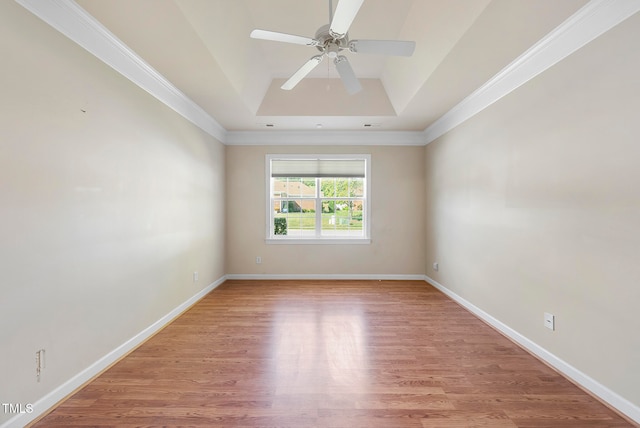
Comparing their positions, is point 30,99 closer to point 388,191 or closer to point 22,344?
point 22,344

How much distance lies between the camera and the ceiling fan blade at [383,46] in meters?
1.94

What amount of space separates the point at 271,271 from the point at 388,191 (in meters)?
2.53

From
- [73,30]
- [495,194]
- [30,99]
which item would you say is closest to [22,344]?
[30,99]

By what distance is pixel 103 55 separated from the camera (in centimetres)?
215

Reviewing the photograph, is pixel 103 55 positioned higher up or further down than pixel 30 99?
higher up

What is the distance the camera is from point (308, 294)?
13.3ft

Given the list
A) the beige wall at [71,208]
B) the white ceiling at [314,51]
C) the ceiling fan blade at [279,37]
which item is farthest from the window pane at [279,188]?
the ceiling fan blade at [279,37]

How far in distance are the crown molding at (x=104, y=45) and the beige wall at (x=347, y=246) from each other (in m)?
1.69

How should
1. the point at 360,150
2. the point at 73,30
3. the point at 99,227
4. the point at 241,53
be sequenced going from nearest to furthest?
the point at 73,30 → the point at 99,227 → the point at 241,53 → the point at 360,150

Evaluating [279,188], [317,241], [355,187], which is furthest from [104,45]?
[355,187]

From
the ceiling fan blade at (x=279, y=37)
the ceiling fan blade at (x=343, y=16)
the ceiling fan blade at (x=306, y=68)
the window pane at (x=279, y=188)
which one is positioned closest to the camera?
the ceiling fan blade at (x=343, y=16)

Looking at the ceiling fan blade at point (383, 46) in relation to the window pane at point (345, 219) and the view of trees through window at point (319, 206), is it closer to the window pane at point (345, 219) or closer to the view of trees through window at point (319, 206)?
the view of trees through window at point (319, 206)

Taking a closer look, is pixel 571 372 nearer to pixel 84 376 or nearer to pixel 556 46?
pixel 556 46

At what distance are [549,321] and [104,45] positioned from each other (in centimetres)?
418
